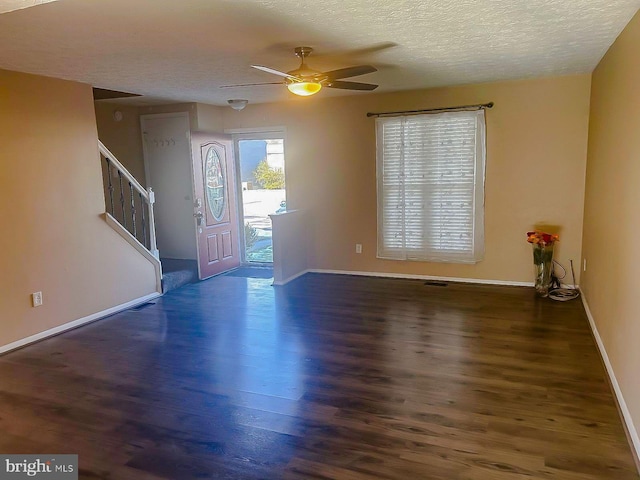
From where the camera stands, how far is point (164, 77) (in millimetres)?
4398

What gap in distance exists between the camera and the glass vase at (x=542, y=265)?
492 cm

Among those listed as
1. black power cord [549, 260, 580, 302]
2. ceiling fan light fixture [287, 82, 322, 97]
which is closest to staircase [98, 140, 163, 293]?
ceiling fan light fixture [287, 82, 322, 97]

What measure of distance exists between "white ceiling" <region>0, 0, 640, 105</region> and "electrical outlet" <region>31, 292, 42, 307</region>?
1950 mm

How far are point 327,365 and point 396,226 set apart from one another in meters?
2.89

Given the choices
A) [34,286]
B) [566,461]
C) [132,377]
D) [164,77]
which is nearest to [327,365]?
[132,377]

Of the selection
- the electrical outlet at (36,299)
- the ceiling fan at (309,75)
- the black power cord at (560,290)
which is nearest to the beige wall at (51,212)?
the electrical outlet at (36,299)

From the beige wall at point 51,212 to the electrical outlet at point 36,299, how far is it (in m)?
0.04

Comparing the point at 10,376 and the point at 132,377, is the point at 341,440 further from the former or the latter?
the point at 10,376

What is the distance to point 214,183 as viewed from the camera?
6.55 metres

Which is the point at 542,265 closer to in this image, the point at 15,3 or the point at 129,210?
the point at 15,3

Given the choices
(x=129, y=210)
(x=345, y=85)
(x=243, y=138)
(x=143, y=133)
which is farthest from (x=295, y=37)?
(x=129, y=210)

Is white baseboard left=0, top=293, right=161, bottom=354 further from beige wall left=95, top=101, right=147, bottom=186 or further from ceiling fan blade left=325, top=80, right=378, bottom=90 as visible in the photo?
ceiling fan blade left=325, top=80, right=378, bottom=90

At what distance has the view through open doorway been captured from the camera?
6.80 metres

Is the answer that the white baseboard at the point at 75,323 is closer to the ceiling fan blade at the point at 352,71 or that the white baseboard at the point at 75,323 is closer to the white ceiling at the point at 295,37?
the white ceiling at the point at 295,37
